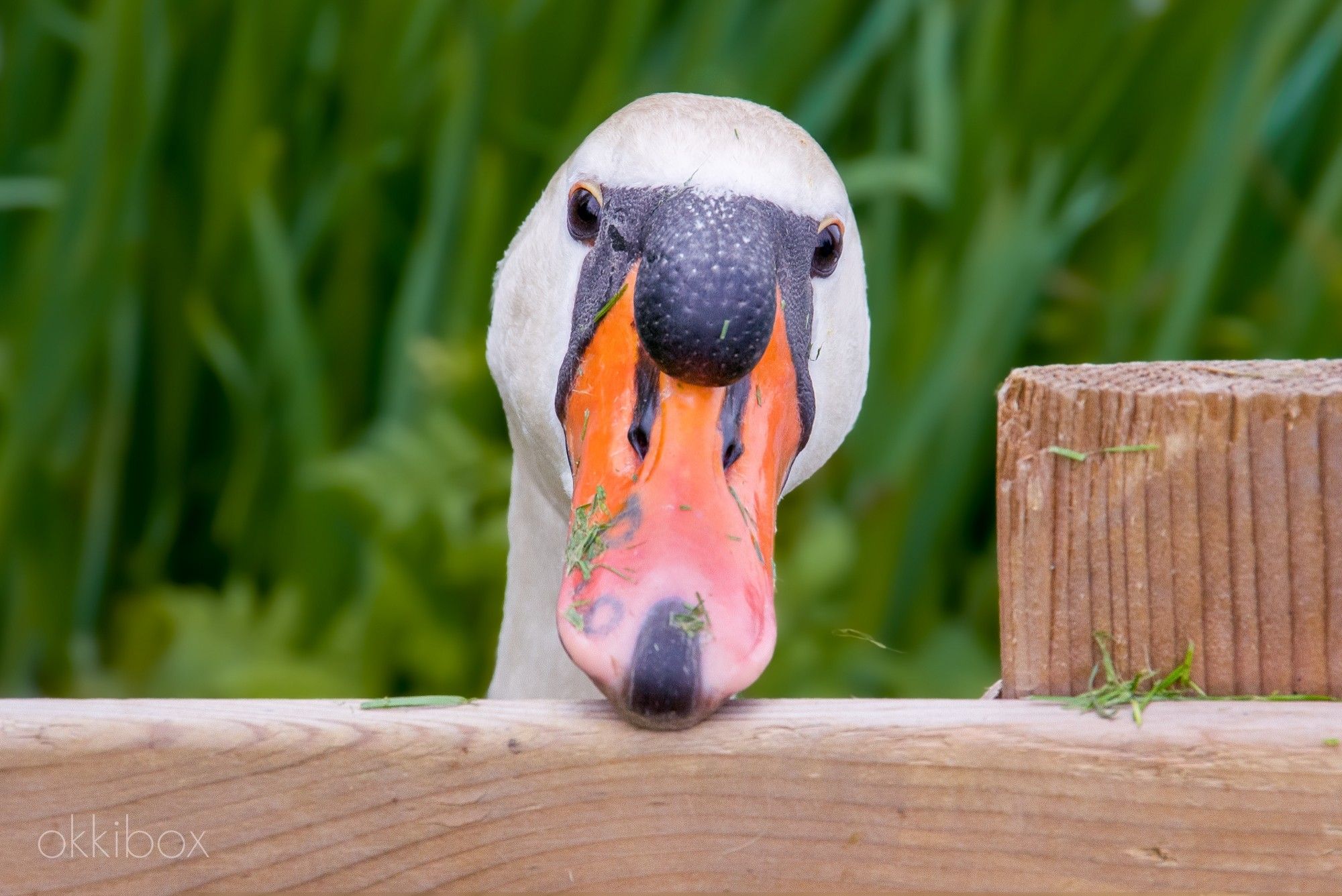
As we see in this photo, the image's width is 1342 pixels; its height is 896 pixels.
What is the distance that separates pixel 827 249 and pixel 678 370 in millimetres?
416

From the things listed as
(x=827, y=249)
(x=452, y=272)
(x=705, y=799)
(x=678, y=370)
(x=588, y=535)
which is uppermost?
(x=452, y=272)

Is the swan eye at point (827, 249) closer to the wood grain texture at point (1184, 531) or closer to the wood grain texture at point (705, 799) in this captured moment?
the wood grain texture at point (1184, 531)

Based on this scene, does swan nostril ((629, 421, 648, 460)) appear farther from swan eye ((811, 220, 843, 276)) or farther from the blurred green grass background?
the blurred green grass background

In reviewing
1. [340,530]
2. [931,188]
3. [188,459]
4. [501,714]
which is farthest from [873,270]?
[501,714]

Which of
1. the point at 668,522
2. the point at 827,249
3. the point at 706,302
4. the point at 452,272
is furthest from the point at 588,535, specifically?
the point at 452,272

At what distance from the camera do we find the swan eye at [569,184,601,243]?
4.77 feet

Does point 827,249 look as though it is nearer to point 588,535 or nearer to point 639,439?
point 639,439

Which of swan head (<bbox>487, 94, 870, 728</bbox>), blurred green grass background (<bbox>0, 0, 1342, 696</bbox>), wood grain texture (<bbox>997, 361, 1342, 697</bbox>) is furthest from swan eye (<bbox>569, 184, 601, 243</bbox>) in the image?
blurred green grass background (<bbox>0, 0, 1342, 696</bbox>)

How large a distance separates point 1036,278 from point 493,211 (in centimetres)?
113

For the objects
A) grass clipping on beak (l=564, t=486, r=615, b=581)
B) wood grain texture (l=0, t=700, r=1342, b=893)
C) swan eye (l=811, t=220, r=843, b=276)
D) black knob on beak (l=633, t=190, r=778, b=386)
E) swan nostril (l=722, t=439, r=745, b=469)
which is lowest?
wood grain texture (l=0, t=700, r=1342, b=893)

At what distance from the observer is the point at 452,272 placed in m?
2.93

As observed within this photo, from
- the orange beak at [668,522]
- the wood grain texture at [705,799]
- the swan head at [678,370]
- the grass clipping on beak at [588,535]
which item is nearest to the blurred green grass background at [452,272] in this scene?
the swan head at [678,370]

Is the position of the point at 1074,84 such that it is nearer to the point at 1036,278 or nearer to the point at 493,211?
the point at 1036,278

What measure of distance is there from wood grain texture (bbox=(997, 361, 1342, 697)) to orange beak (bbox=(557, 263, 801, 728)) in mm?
206
